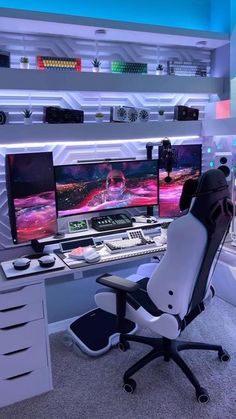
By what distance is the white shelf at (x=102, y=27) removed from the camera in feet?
7.64

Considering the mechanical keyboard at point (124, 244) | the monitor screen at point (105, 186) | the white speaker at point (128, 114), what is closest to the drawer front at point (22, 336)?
the mechanical keyboard at point (124, 244)

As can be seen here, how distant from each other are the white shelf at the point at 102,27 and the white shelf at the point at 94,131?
2.15 feet

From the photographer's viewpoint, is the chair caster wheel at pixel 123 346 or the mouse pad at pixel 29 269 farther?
the chair caster wheel at pixel 123 346

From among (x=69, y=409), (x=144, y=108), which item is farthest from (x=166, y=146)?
(x=69, y=409)

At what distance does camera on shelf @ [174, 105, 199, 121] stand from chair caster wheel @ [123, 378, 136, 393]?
2.10m

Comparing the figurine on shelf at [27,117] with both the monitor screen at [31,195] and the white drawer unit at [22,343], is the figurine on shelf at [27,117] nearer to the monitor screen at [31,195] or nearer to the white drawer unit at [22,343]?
the monitor screen at [31,195]

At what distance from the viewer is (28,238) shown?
2.53 meters

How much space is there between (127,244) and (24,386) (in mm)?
1075

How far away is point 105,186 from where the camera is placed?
2.84 m

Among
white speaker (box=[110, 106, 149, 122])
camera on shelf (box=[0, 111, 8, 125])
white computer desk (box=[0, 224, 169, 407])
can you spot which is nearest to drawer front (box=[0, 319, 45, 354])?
white computer desk (box=[0, 224, 169, 407])

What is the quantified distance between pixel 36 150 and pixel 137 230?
3.15 feet

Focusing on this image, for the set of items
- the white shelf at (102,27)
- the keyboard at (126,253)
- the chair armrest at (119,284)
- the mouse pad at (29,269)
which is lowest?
the chair armrest at (119,284)

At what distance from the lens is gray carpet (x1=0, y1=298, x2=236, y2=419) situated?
200cm

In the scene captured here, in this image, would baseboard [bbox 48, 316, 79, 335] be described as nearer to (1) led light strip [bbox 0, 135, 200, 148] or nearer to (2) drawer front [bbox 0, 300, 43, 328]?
(2) drawer front [bbox 0, 300, 43, 328]
